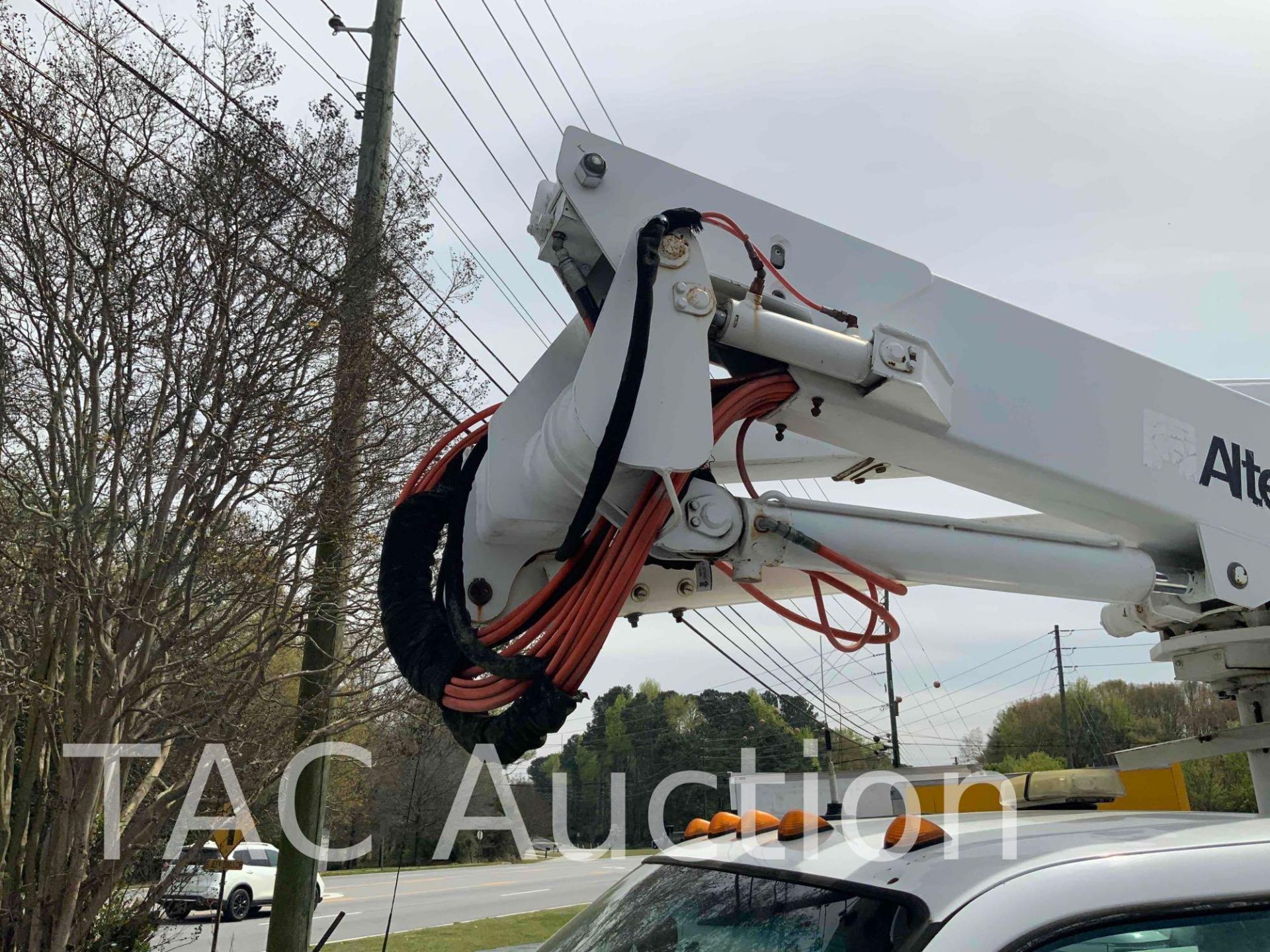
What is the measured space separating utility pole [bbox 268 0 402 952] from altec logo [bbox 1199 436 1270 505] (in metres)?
5.93

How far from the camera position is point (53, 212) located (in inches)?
282

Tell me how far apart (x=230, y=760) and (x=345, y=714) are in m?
1.25

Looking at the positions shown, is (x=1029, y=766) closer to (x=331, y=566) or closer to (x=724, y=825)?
(x=331, y=566)

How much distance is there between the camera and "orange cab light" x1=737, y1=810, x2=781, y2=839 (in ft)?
9.21

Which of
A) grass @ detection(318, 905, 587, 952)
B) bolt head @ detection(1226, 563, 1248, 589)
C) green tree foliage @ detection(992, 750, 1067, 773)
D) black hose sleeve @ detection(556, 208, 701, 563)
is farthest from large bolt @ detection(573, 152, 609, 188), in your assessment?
grass @ detection(318, 905, 587, 952)

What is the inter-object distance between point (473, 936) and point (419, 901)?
26.5ft

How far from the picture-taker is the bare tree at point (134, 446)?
7.05 m

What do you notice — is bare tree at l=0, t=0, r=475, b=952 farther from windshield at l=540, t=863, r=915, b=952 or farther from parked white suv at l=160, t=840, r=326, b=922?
parked white suv at l=160, t=840, r=326, b=922

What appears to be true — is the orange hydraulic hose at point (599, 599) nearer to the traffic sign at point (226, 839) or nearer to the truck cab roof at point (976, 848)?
the truck cab roof at point (976, 848)

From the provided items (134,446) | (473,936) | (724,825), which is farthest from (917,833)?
(473,936)

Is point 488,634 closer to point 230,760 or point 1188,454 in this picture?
point 1188,454

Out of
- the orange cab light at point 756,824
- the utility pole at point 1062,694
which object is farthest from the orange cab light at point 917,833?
the utility pole at point 1062,694

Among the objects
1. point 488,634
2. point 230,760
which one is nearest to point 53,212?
point 230,760

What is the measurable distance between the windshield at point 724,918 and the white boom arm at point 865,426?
86cm
